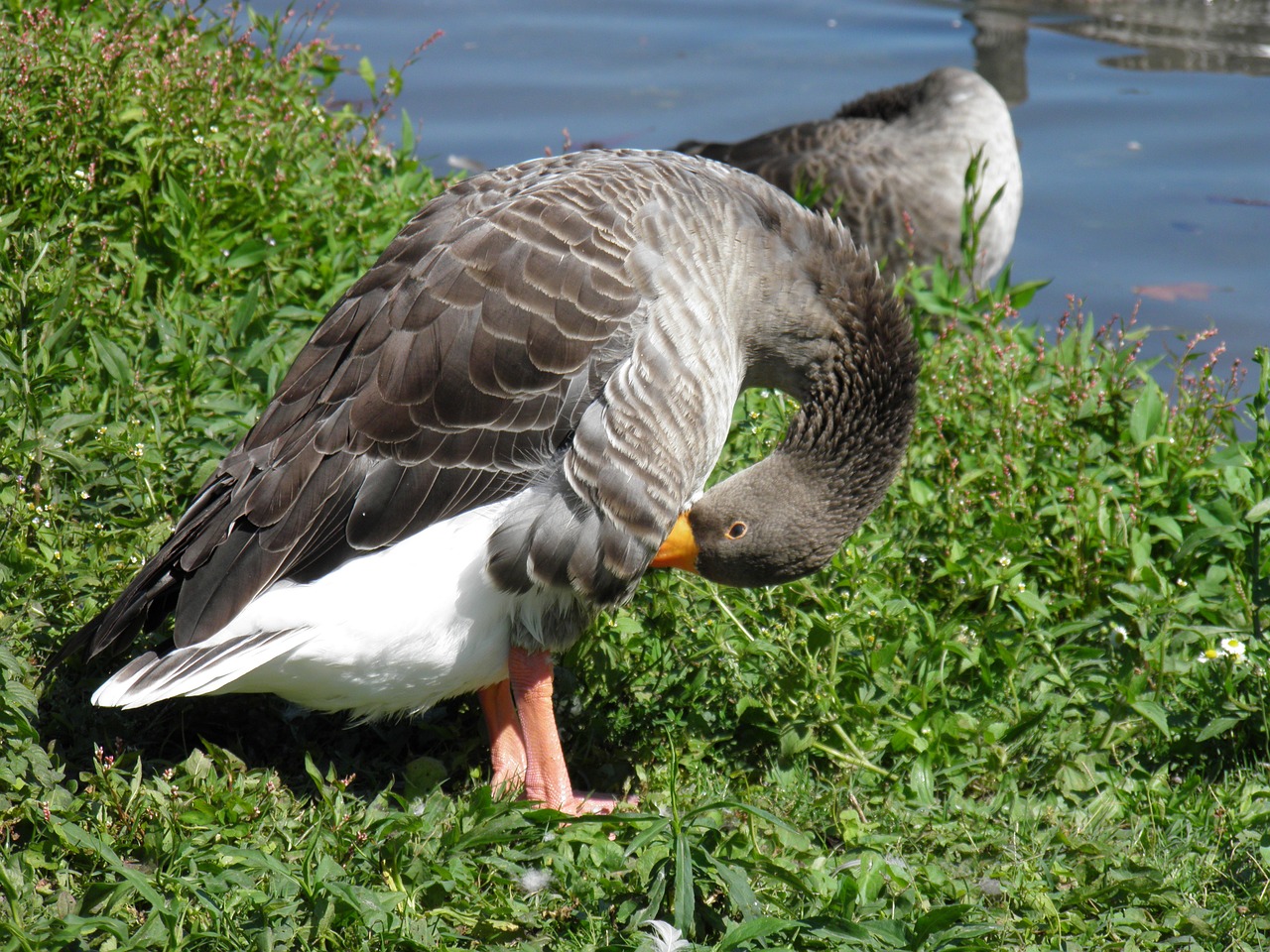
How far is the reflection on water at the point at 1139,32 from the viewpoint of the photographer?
32.4 ft

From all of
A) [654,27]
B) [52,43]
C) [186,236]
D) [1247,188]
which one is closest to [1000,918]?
[186,236]

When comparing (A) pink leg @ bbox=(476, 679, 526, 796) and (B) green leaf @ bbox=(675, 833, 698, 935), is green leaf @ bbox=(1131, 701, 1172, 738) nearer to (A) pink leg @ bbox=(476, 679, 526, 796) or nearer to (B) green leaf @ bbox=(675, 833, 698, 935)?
(B) green leaf @ bbox=(675, 833, 698, 935)

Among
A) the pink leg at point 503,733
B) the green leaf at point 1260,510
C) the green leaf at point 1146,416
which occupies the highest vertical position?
the green leaf at point 1260,510

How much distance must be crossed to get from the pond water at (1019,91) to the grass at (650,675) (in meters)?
2.30

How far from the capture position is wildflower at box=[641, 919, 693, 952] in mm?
2902

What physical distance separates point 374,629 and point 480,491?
0.47 m

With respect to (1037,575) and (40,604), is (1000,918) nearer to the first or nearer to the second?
(1037,575)

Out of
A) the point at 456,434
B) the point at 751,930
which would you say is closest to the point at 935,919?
the point at 751,930

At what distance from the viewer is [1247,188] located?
8344 mm

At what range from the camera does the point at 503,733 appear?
396cm

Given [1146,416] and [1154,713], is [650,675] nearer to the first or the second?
[1154,713]

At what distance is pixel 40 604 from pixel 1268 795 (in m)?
3.54

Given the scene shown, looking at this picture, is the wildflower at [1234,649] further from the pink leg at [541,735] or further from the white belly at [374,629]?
the white belly at [374,629]

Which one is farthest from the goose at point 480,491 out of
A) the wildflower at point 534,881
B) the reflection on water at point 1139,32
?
the reflection on water at point 1139,32
